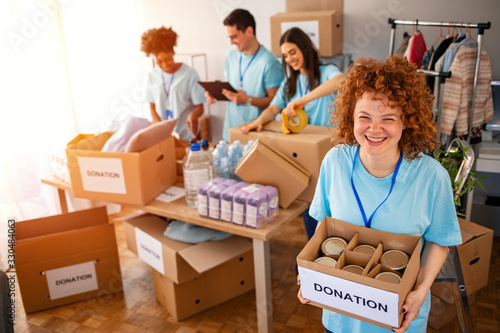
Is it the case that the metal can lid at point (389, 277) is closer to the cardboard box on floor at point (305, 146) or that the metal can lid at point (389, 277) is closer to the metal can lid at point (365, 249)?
the metal can lid at point (365, 249)

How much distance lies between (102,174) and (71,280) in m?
0.79

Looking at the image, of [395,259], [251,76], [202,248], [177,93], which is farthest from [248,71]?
[395,259]

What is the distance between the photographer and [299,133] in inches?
92.3

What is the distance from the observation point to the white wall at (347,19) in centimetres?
329

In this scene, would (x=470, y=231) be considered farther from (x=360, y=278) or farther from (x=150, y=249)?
(x=150, y=249)

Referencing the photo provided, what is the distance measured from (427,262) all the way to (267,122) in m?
1.41

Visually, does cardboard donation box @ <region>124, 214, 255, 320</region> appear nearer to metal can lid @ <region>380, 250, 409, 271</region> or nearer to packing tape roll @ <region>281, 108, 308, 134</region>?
packing tape roll @ <region>281, 108, 308, 134</region>

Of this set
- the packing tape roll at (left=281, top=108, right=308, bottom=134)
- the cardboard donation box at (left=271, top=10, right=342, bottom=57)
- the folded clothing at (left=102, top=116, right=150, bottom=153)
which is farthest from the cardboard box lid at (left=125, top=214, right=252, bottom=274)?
the cardboard donation box at (left=271, top=10, right=342, bottom=57)

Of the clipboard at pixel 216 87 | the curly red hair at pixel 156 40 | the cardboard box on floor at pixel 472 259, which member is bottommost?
the cardboard box on floor at pixel 472 259

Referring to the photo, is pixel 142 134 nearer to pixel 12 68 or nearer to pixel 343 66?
pixel 12 68

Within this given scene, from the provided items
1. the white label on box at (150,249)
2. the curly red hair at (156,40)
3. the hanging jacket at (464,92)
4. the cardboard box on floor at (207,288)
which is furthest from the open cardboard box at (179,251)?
the hanging jacket at (464,92)

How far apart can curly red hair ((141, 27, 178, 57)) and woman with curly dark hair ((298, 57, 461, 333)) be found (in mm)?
2292

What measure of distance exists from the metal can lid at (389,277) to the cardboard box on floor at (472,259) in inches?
46.5

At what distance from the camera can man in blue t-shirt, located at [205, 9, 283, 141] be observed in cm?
314
